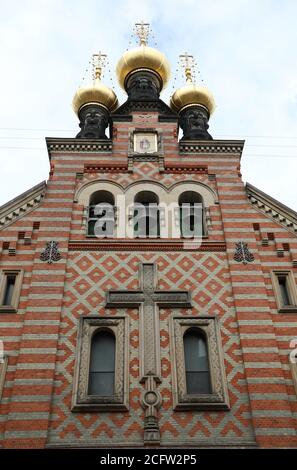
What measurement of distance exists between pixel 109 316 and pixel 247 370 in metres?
3.33

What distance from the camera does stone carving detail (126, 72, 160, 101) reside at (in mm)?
19844

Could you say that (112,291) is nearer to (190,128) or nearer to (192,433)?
(192,433)

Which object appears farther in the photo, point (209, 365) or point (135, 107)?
point (135, 107)

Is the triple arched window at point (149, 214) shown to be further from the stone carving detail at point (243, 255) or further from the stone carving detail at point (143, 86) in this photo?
the stone carving detail at point (143, 86)

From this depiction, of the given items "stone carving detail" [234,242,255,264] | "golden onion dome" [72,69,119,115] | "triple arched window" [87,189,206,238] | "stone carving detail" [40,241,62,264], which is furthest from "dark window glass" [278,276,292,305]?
"golden onion dome" [72,69,119,115]

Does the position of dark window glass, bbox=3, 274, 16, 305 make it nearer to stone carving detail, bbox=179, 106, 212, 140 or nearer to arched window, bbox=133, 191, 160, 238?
arched window, bbox=133, 191, 160, 238

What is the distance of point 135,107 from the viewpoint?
17891mm

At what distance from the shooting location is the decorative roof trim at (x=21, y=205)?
14129mm

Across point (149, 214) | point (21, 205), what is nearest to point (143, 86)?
point (149, 214)

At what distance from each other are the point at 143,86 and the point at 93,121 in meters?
Answer: 2.65

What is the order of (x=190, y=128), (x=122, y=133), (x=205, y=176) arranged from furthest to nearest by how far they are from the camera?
1. (x=190, y=128)
2. (x=122, y=133)
3. (x=205, y=176)

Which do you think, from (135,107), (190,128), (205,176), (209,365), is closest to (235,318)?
(209,365)

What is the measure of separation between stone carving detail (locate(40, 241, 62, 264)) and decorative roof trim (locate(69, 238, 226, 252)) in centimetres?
42

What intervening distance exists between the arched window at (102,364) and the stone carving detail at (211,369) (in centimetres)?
145
